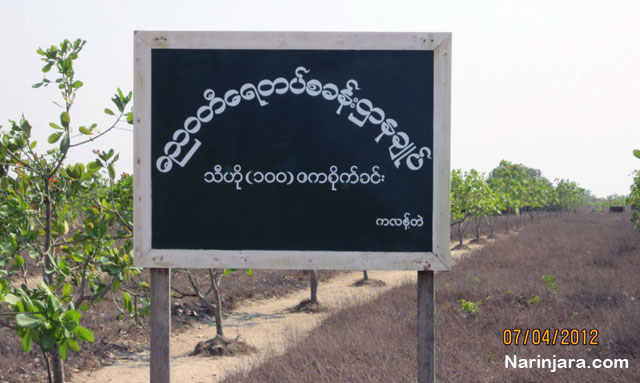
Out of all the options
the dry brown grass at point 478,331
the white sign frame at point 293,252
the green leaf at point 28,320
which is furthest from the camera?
the dry brown grass at point 478,331

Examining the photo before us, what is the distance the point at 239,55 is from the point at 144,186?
92 centimetres

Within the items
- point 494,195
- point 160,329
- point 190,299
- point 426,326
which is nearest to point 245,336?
point 190,299

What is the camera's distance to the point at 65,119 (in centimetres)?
433

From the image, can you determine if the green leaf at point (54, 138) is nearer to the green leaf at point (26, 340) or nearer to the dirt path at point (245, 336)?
the green leaf at point (26, 340)

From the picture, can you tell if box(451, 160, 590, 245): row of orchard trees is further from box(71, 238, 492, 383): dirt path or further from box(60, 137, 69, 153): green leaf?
box(60, 137, 69, 153): green leaf

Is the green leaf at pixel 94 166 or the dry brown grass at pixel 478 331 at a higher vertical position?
the green leaf at pixel 94 166

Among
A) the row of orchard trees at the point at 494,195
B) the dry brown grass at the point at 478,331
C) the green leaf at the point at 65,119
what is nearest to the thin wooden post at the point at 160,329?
the green leaf at the point at 65,119

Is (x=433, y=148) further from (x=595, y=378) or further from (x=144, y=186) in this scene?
(x=595, y=378)

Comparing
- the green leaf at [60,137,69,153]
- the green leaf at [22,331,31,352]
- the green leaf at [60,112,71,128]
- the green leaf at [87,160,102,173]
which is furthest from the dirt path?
the green leaf at [22,331,31,352]

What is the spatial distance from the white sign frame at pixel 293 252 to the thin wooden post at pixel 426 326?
5.8 inches

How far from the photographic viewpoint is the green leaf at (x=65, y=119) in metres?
4.32

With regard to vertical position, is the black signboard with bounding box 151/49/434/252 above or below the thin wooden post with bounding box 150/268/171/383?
above

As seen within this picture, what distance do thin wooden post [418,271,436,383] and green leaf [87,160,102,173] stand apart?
98.8 inches

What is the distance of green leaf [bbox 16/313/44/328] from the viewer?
285cm
